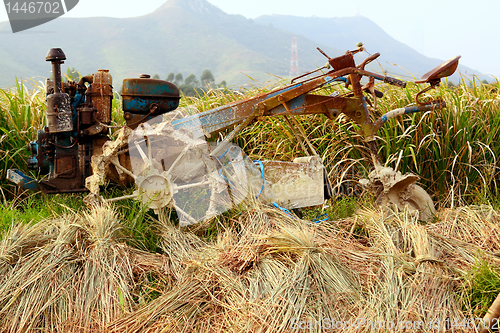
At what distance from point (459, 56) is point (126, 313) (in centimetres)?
302

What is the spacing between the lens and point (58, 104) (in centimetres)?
304

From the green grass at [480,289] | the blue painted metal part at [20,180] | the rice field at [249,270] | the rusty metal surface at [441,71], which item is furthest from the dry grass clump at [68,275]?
the rusty metal surface at [441,71]

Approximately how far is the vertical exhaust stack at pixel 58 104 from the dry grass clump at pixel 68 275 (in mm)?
742

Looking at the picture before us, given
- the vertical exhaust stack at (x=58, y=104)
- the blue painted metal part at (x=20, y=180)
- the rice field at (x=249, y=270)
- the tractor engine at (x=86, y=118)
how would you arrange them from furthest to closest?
the blue painted metal part at (x=20, y=180), the tractor engine at (x=86, y=118), the vertical exhaust stack at (x=58, y=104), the rice field at (x=249, y=270)

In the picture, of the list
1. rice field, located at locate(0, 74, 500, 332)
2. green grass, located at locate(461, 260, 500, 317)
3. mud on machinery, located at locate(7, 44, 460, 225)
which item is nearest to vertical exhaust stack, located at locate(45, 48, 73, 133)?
mud on machinery, located at locate(7, 44, 460, 225)

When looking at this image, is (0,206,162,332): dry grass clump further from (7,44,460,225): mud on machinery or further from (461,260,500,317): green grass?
(461,260,500,317): green grass

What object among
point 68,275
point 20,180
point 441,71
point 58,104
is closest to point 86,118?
point 58,104

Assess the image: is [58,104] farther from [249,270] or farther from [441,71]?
[441,71]

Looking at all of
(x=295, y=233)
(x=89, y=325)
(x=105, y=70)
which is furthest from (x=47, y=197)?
(x=295, y=233)

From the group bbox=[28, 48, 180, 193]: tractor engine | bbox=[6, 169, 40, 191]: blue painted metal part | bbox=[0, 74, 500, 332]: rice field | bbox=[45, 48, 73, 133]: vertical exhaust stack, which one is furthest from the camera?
bbox=[6, 169, 40, 191]: blue painted metal part

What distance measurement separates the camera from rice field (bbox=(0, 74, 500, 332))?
2.14 metres

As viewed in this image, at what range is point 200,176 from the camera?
3232 millimetres

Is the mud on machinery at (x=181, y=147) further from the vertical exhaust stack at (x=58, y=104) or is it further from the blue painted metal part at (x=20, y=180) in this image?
the blue painted metal part at (x=20, y=180)

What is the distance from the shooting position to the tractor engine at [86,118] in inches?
125
